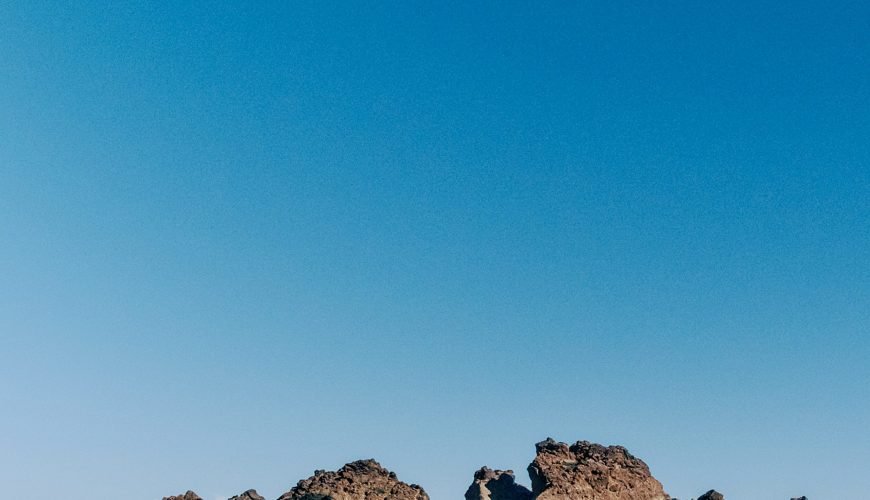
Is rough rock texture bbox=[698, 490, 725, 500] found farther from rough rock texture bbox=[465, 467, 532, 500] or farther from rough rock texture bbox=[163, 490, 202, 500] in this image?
rough rock texture bbox=[163, 490, 202, 500]

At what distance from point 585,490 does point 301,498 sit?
Answer: 59.4 ft

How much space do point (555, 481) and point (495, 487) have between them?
21.4 ft

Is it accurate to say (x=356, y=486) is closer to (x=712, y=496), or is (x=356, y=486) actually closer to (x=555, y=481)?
(x=555, y=481)

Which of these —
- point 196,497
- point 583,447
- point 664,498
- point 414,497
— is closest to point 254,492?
point 196,497

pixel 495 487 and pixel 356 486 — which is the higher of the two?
pixel 495 487

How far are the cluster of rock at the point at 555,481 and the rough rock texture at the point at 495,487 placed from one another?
11cm

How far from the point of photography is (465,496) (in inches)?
2255

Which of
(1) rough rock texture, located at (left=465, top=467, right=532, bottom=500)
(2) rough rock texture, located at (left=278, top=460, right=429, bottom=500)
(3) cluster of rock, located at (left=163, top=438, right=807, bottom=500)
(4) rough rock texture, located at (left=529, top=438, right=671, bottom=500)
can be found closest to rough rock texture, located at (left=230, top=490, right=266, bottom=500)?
(3) cluster of rock, located at (left=163, top=438, right=807, bottom=500)

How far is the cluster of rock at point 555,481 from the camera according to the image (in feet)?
166

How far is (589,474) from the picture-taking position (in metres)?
52.2

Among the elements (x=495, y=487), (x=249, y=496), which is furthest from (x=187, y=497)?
(x=495, y=487)

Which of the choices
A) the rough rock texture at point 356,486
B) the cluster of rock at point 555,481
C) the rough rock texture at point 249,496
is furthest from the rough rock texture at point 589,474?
the rough rock texture at point 249,496

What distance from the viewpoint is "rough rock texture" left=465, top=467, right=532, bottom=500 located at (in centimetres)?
5550

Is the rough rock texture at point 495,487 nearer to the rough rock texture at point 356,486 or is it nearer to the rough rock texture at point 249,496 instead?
the rough rock texture at point 356,486
